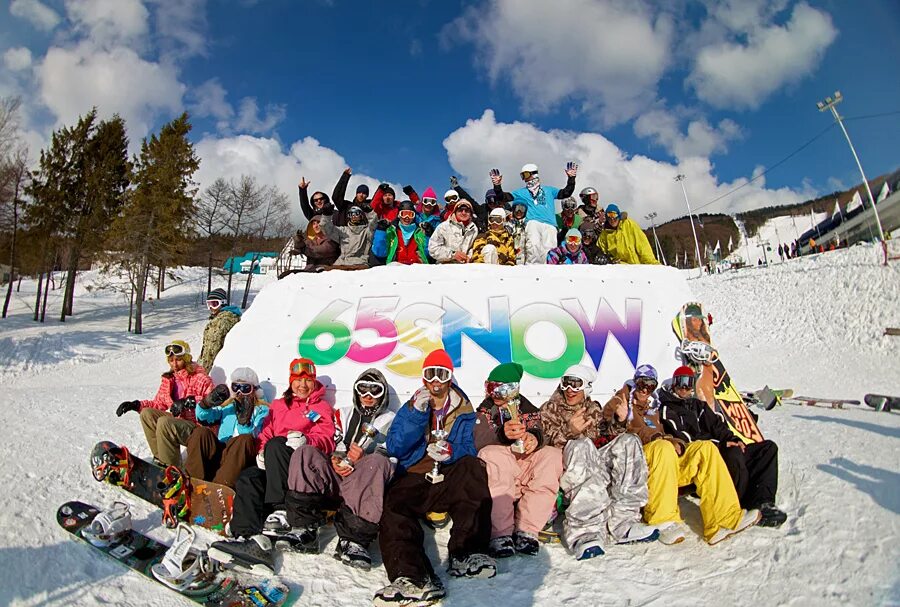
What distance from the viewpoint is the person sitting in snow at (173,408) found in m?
4.62

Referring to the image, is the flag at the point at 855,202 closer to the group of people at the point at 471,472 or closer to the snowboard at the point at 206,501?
the group of people at the point at 471,472

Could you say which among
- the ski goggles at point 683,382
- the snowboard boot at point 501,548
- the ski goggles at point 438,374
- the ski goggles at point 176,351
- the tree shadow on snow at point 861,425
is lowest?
the snowboard boot at point 501,548

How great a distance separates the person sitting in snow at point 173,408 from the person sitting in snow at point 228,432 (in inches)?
8.1

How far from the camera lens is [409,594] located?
316 cm

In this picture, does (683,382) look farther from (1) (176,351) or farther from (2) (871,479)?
(1) (176,351)

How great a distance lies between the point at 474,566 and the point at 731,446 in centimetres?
241

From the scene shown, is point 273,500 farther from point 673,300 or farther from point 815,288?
point 815,288

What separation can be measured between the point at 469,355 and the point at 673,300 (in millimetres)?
2846

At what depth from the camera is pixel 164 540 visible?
3877 millimetres

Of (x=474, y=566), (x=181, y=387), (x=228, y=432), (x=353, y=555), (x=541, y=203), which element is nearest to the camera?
(x=474, y=566)

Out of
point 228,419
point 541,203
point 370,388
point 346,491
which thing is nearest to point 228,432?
point 228,419

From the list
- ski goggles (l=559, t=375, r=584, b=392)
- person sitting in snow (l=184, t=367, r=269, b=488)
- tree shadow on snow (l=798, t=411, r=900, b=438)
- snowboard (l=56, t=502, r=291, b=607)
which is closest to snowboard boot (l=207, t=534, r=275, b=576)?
snowboard (l=56, t=502, r=291, b=607)

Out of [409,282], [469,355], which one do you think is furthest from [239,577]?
[409,282]

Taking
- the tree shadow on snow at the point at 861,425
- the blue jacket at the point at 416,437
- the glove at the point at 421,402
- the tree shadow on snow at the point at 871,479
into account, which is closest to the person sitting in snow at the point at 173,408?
the blue jacket at the point at 416,437
